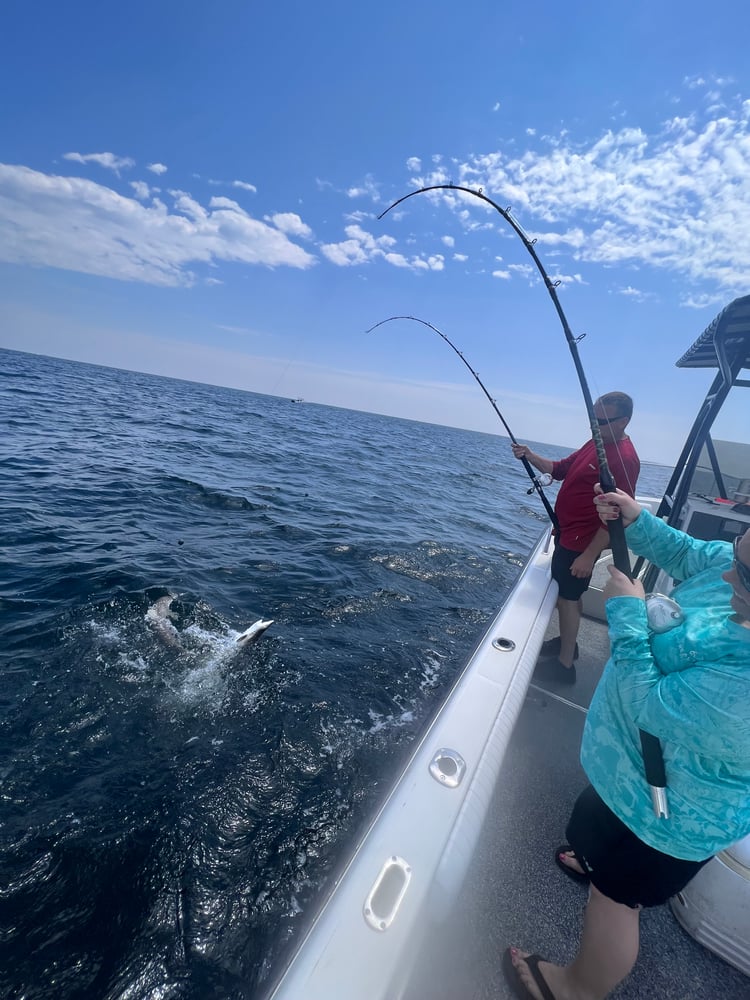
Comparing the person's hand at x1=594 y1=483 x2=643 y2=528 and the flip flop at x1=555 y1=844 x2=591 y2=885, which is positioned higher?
the person's hand at x1=594 y1=483 x2=643 y2=528

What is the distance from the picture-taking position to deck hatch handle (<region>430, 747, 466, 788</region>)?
1628 millimetres

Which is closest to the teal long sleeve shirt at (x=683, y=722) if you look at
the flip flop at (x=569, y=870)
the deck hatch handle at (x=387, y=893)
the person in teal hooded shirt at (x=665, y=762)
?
the person in teal hooded shirt at (x=665, y=762)

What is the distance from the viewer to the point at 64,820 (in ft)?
8.25

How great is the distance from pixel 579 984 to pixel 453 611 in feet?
13.8

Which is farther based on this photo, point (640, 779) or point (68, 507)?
point (68, 507)

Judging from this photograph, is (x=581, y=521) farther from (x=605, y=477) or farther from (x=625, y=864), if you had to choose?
(x=625, y=864)

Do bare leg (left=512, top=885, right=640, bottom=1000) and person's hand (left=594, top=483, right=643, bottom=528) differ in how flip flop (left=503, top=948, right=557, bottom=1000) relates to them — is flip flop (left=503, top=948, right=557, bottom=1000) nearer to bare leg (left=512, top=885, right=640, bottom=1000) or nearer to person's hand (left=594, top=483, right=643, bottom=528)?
bare leg (left=512, top=885, right=640, bottom=1000)

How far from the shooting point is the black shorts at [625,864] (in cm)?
126

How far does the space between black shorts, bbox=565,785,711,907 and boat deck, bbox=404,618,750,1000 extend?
1.81 ft

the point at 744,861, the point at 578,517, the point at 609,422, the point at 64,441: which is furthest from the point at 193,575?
the point at 64,441

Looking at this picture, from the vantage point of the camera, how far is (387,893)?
1245 millimetres

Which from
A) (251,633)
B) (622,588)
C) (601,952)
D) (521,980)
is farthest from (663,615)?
(251,633)

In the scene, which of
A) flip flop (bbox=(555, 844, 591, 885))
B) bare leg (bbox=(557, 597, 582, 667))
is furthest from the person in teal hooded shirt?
bare leg (bbox=(557, 597, 582, 667))

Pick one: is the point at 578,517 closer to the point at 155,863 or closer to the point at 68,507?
the point at 155,863
